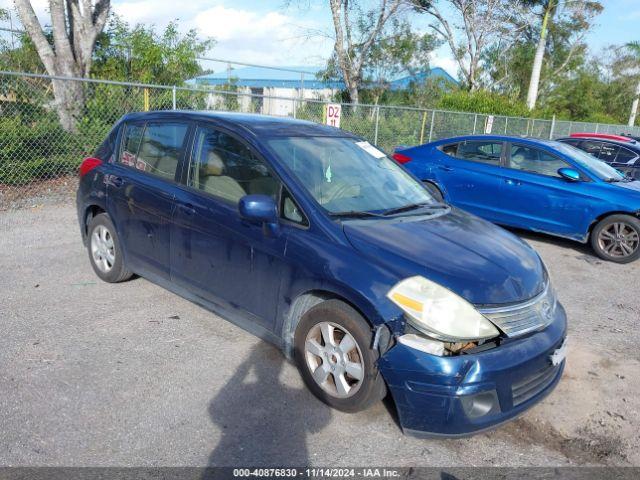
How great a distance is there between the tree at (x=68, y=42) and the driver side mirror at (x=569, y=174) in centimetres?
806

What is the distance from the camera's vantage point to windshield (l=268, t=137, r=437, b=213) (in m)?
3.63

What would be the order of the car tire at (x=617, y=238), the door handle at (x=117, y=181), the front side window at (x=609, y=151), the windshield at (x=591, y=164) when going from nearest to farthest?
the door handle at (x=117, y=181) → the car tire at (x=617, y=238) → the windshield at (x=591, y=164) → the front side window at (x=609, y=151)

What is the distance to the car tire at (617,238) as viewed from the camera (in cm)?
713

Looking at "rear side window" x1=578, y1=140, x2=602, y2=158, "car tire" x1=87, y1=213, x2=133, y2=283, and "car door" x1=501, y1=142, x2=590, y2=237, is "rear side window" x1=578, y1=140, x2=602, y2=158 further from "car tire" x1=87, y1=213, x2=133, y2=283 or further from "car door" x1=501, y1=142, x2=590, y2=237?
"car tire" x1=87, y1=213, x2=133, y2=283

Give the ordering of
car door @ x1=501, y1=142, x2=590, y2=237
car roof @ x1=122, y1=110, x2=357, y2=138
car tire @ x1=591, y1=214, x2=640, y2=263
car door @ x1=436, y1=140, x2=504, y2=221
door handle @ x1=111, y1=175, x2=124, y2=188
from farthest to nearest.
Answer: car door @ x1=436, y1=140, x2=504, y2=221
car door @ x1=501, y1=142, x2=590, y2=237
car tire @ x1=591, y1=214, x2=640, y2=263
door handle @ x1=111, y1=175, x2=124, y2=188
car roof @ x1=122, y1=110, x2=357, y2=138

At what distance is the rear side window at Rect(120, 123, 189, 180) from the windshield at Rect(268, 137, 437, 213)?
0.97 meters

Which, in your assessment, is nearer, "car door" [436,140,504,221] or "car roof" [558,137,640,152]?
"car door" [436,140,504,221]

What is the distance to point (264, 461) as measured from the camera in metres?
2.76

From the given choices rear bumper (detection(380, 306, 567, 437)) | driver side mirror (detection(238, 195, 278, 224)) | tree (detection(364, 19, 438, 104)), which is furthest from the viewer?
tree (detection(364, 19, 438, 104))

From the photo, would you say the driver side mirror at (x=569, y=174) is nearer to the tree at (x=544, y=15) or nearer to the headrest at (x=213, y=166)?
the headrest at (x=213, y=166)

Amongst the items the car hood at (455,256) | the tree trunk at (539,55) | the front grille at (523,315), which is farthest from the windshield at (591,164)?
the tree trunk at (539,55)

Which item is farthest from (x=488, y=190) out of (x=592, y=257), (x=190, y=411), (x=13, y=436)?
(x=13, y=436)

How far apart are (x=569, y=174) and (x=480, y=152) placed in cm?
147

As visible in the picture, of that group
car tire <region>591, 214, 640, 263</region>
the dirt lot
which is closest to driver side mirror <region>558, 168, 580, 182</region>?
car tire <region>591, 214, 640, 263</region>
